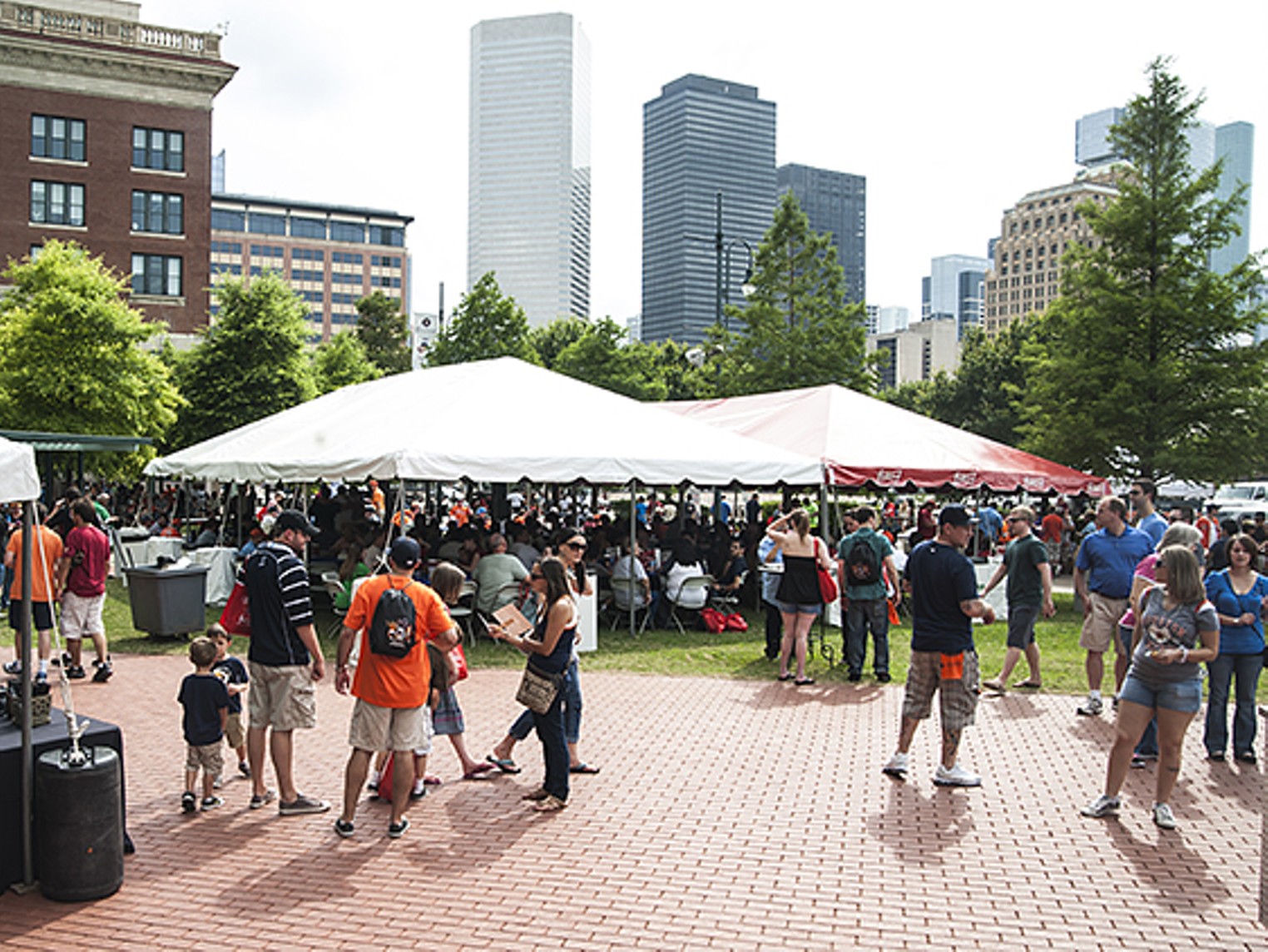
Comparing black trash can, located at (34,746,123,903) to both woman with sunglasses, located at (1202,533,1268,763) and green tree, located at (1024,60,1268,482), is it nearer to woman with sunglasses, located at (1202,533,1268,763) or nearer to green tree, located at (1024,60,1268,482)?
woman with sunglasses, located at (1202,533,1268,763)

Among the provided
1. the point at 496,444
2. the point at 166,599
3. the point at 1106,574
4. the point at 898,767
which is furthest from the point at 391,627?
the point at 166,599

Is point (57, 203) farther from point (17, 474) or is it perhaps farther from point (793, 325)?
point (17, 474)

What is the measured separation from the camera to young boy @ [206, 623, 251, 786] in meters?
6.96

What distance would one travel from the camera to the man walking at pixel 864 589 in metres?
11.3

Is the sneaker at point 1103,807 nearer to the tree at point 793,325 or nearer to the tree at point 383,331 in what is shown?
the tree at point 793,325

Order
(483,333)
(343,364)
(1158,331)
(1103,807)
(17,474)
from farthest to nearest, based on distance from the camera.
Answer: (343,364), (483,333), (1158,331), (1103,807), (17,474)

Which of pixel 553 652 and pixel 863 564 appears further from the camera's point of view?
pixel 863 564

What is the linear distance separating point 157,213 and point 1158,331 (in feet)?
131

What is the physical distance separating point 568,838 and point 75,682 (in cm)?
710

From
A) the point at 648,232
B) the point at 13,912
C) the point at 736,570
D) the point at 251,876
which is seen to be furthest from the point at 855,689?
the point at 648,232

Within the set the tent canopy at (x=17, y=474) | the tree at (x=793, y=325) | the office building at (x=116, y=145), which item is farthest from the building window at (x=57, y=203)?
the tent canopy at (x=17, y=474)

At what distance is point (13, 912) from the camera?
17.5 ft

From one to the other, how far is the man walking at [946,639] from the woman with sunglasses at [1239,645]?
2136mm

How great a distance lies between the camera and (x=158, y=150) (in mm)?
45750
